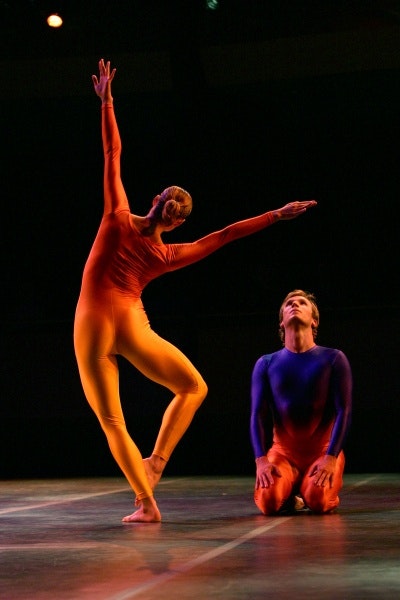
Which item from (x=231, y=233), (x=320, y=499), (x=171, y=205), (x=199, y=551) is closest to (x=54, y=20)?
(x=171, y=205)

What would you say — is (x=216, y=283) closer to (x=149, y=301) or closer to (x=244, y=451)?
(x=149, y=301)

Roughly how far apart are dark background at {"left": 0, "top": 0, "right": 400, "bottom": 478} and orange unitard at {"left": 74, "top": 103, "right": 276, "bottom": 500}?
14.9 feet

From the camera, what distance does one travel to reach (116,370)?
13.7ft

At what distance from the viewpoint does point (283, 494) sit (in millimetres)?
4359

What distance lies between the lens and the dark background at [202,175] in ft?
29.5

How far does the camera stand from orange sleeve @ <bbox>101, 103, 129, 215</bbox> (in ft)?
14.1

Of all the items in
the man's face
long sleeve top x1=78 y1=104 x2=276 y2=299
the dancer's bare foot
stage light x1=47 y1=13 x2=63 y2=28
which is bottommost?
the dancer's bare foot

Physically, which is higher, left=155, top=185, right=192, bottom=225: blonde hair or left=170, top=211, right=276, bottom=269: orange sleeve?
left=155, top=185, right=192, bottom=225: blonde hair

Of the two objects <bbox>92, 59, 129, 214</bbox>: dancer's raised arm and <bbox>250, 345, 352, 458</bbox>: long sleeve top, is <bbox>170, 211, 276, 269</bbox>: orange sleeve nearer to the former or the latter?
<bbox>92, 59, 129, 214</bbox>: dancer's raised arm

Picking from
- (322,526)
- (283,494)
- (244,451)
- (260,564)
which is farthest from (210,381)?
(260,564)

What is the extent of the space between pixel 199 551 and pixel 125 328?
1168 millimetres

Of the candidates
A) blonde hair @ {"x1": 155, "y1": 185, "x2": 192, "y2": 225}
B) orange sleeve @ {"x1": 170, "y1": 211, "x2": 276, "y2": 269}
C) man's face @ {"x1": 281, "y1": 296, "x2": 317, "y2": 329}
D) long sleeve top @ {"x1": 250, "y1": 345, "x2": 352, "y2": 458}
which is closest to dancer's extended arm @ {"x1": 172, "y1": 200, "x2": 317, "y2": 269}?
orange sleeve @ {"x1": 170, "y1": 211, "x2": 276, "y2": 269}

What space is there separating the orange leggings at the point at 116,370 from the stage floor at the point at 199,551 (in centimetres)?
29

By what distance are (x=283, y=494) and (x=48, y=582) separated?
178 centimetres
